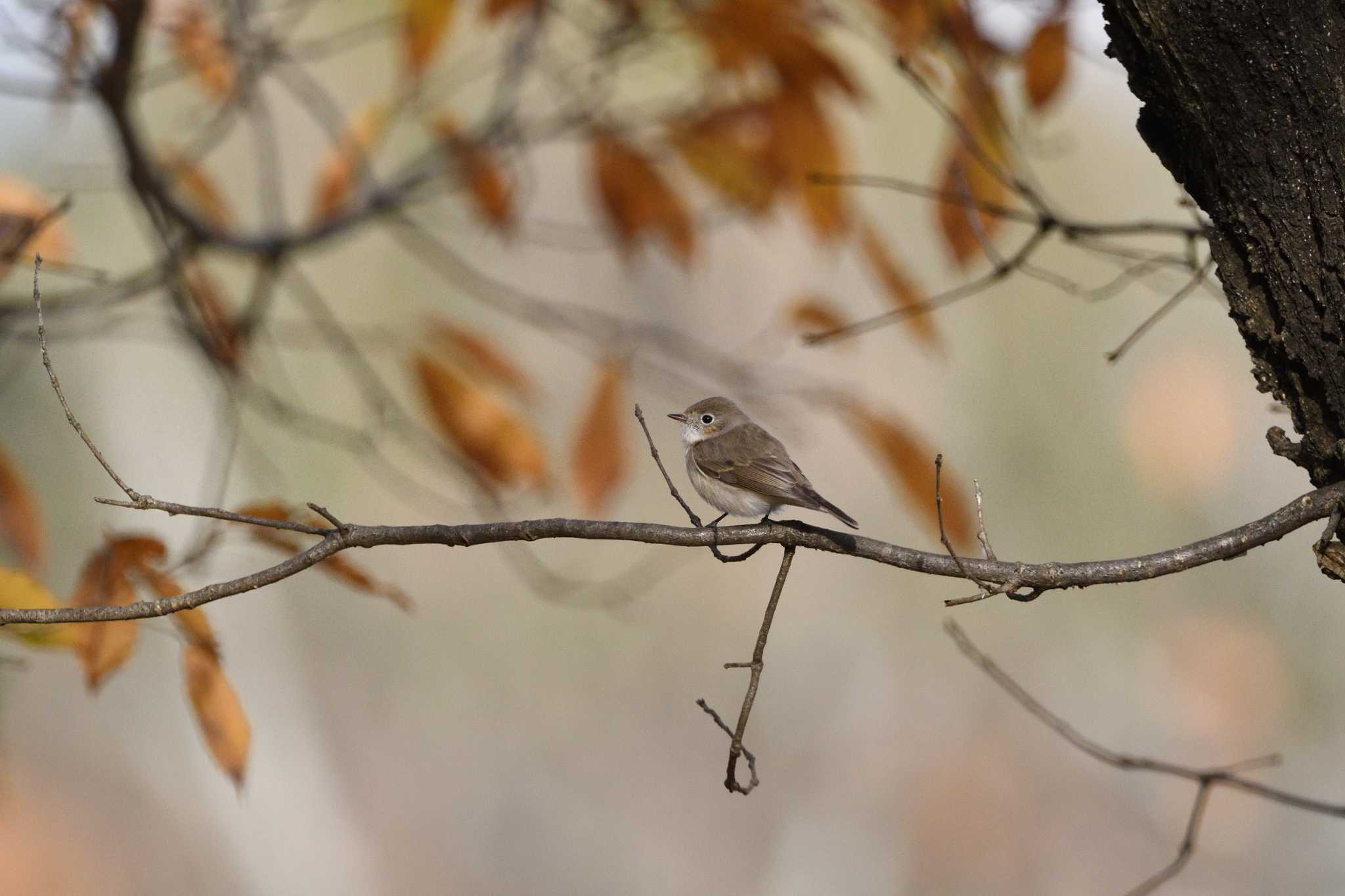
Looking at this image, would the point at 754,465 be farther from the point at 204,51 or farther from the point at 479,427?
the point at 204,51

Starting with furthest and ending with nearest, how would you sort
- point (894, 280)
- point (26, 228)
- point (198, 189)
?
point (198, 189) < point (894, 280) < point (26, 228)

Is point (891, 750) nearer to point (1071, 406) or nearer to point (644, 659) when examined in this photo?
point (644, 659)

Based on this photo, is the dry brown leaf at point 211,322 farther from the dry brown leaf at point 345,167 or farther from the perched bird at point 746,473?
the perched bird at point 746,473

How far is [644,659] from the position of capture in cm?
1141

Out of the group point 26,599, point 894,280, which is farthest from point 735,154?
point 26,599

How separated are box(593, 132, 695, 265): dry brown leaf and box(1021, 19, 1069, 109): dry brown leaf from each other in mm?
1449

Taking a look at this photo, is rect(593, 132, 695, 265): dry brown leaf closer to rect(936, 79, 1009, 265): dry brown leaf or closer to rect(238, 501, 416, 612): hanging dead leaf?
rect(936, 79, 1009, 265): dry brown leaf

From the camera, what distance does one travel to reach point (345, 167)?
5238mm

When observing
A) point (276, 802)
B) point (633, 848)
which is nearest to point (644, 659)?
point (633, 848)

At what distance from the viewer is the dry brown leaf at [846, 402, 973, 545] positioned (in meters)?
3.97

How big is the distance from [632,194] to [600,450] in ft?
3.24

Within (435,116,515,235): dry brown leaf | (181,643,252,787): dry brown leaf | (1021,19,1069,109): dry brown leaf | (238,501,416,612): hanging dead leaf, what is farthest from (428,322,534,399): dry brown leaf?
(1021,19,1069,109): dry brown leaf

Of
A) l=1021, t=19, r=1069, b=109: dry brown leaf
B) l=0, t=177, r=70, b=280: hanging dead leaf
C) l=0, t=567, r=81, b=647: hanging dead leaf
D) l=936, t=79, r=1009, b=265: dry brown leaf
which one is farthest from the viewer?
l=936, t=79, r=1009, b=265: dry brown leaf

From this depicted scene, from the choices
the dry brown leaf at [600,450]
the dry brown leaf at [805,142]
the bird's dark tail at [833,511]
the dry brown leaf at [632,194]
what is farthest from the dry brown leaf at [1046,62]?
the dry brown leaf at [600,450]
